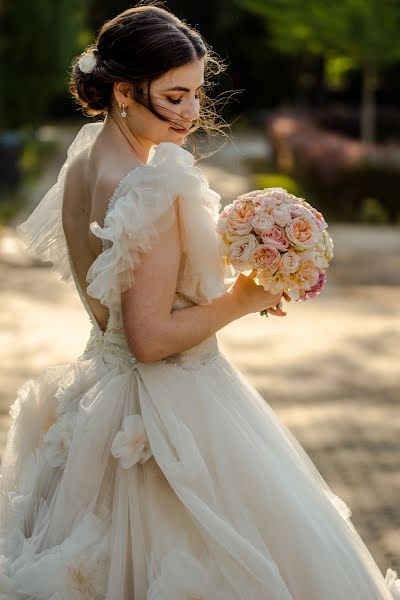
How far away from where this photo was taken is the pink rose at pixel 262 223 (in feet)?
8.73

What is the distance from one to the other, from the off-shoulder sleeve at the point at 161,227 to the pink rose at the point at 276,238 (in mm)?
120

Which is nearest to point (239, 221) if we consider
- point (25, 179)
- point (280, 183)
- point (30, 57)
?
point (280, 183)

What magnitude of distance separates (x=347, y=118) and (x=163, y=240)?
99.0 feet

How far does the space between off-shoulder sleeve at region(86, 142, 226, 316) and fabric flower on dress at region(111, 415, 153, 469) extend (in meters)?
0.28

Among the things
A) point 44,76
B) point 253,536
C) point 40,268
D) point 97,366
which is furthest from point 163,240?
point 44,76

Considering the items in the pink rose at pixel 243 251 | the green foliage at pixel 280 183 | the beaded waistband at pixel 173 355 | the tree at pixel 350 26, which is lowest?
the beaded waistband at pixel 173 355

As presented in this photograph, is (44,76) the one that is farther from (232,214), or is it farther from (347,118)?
(232,214)

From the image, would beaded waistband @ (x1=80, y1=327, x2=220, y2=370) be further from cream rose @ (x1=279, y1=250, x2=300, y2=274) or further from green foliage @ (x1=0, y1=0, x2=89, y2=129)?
green foliage @ (x1=0, y1=0, x2=89, y2=129)

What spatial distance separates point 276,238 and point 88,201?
45cm

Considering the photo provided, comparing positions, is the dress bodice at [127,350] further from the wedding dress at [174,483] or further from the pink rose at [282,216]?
the pink rose at [282,216]

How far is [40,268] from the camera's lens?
11930mm

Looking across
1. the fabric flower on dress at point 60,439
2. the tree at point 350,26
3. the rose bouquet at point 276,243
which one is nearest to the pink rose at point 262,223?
the rose bouquet at point 276,243

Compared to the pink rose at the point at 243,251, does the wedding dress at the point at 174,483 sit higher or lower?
lower

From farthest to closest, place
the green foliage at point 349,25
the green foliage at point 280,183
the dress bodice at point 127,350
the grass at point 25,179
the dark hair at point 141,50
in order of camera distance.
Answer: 1. the green foliage at point 349,25
2. the green foliage at point 280,183
3. the grass at point 25,179
4. the dress bodice at point 127,350
5. the dark hair at point 141,50
